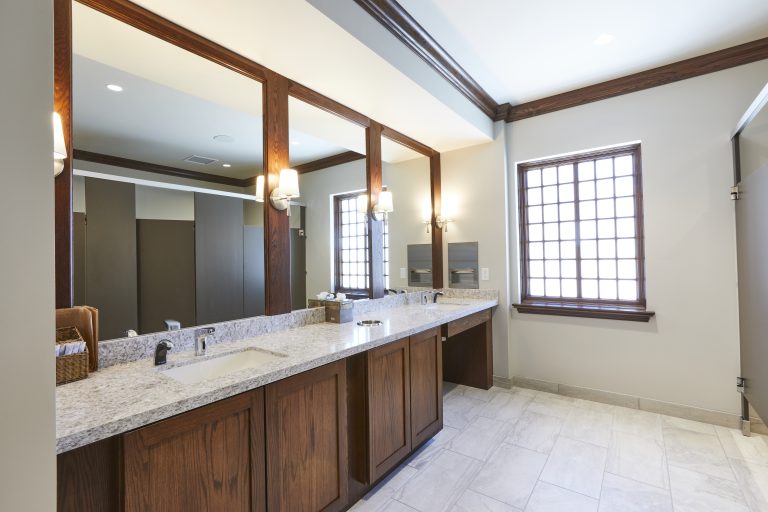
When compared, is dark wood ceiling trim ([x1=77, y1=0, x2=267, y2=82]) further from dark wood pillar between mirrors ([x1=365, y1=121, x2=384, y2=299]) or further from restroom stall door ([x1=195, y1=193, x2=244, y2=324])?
dark wood pillar between mirrors ([x1=365, y1=121, x2=384, y2=299])

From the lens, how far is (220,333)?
73.1 inches

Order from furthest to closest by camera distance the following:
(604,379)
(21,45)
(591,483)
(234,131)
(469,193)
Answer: (469,193) < (604,379) < (234,131) < (591,483) < (21,45)

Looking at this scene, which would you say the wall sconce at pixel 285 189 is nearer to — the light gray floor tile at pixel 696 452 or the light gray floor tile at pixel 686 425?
the light gray floor tile at pixel 696 452

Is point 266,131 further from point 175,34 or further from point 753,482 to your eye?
point 753,482

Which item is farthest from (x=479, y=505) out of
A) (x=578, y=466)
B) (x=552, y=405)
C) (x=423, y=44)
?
(x=423, y=44)

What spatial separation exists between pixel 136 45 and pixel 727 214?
13.2ft

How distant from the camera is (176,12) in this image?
1.64 meters

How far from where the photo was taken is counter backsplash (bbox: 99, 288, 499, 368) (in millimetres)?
1482

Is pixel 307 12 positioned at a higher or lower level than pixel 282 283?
higher

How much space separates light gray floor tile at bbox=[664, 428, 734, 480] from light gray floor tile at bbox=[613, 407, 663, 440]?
0.08m

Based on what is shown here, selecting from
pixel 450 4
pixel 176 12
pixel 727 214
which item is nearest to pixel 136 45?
pixel 176 12

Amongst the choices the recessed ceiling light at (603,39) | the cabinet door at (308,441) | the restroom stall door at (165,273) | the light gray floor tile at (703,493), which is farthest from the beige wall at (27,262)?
the recessed ceiling light at (603,39)

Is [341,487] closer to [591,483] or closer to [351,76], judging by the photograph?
[591,483]

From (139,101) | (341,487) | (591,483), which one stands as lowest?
(591,483)
